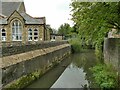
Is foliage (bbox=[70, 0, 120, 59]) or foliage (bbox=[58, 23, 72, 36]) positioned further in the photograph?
foliage (bbox=[58, 23, 72, 36])

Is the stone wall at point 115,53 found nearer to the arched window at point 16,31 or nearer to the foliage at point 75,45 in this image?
the arched window at point 16,31

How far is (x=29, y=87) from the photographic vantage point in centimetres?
1391

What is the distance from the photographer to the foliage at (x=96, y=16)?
40.9ft

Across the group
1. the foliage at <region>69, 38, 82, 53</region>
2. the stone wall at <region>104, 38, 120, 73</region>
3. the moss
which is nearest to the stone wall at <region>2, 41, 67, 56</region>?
the moss

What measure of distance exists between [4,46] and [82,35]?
6.00 metres

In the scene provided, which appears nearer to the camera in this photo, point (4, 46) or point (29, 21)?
point (4, 46)

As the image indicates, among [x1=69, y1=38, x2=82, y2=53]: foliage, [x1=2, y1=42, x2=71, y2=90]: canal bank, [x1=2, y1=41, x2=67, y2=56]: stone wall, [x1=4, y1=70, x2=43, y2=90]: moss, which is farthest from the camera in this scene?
[x1=69, y1=38, x2=82, y2=53]: foliage

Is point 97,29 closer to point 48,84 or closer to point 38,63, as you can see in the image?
point 48,84

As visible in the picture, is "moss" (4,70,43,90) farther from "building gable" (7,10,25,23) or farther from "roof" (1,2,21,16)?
"roof" (1,2,21,16)

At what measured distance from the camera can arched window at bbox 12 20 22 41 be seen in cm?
3759

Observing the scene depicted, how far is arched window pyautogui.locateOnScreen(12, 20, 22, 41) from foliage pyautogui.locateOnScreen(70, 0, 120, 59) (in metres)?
23.6

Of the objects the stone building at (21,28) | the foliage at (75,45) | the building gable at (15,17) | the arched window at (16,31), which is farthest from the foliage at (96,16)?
the foliage at (75,45)

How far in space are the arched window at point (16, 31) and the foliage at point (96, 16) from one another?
77.4 ft

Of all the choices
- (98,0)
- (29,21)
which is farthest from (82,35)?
(29,21)
